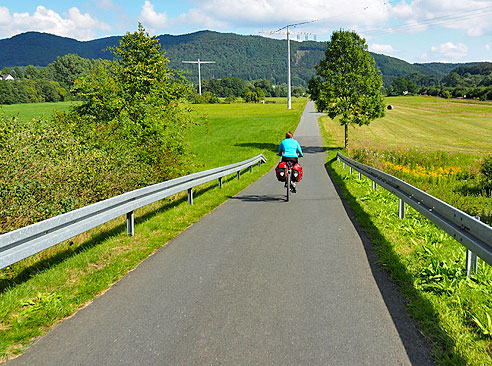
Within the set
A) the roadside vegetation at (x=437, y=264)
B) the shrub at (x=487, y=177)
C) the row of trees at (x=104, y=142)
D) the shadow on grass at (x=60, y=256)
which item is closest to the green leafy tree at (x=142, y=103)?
the row of trees at (x=104, y=142)

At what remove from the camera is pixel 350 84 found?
3809 centimetres

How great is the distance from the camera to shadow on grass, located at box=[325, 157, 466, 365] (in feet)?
11.6

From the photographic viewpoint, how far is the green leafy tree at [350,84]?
3747 cm

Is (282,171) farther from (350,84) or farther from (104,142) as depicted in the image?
(350,84)

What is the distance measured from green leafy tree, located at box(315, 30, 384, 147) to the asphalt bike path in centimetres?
3138

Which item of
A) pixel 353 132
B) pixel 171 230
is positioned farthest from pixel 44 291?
pixel 353 132

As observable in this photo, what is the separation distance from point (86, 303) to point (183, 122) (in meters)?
11.7

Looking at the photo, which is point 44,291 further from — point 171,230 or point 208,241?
point 171,230

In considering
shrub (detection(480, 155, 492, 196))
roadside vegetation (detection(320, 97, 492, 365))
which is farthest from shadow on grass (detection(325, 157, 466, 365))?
shrub (detection(480, 155, 492, 196))

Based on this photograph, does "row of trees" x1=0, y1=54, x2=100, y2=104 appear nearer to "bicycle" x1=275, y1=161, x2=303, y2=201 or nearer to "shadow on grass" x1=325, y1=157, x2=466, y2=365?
"bicycle" x1=275, y1=161, x2=303, y2=201

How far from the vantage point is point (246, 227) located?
8.80 meters

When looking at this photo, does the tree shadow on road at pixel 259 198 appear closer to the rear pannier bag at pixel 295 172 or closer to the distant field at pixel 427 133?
the rear pannier bag at pixel 295 172

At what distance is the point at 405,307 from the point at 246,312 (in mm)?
1644

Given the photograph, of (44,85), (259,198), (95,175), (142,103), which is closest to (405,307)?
(95,175)
